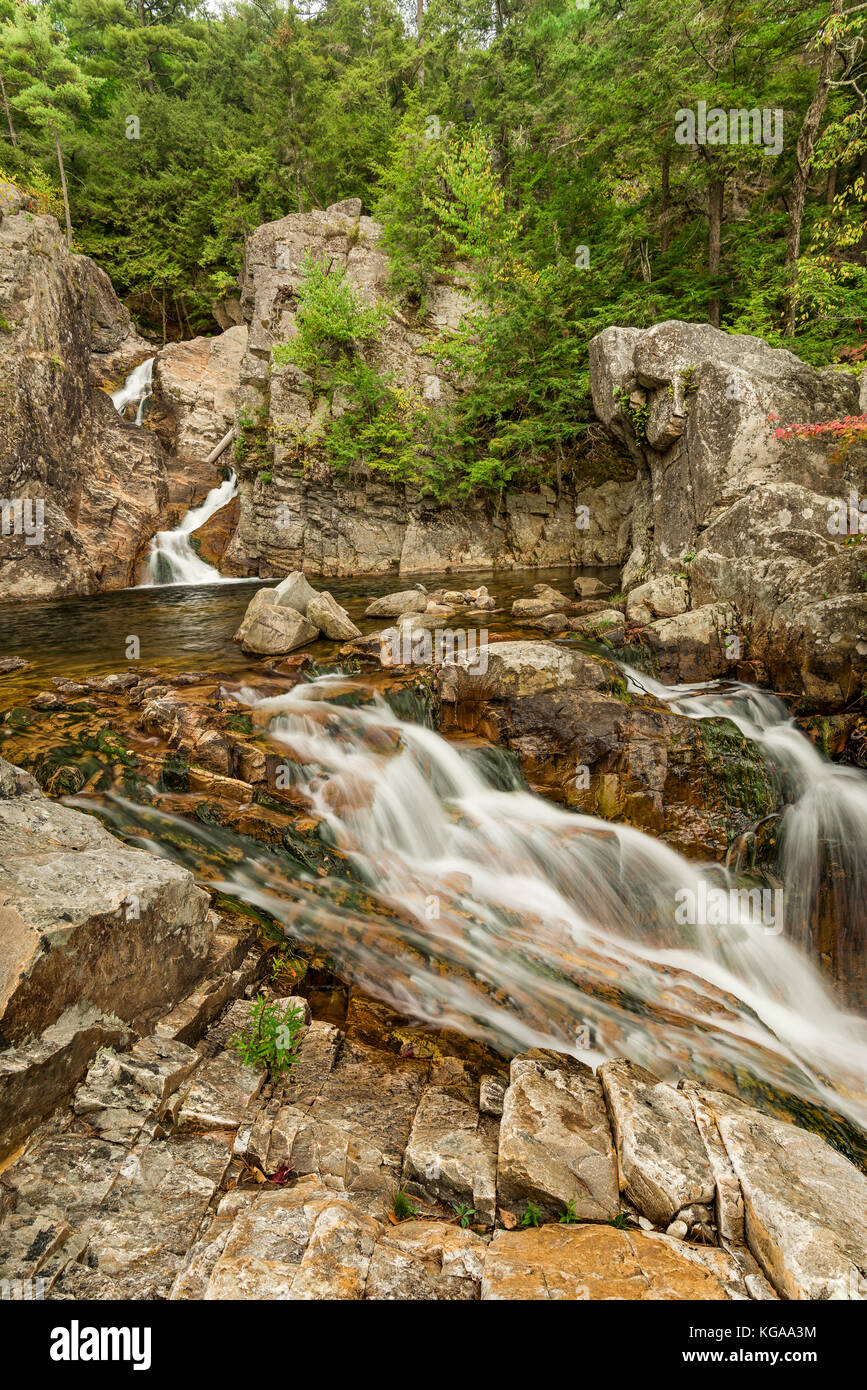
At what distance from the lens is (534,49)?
2233cm

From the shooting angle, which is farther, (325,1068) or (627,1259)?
(325,1068)

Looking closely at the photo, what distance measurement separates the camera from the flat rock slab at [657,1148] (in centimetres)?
263

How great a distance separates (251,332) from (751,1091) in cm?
2538

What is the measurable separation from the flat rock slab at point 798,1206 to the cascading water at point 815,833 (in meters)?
3.48

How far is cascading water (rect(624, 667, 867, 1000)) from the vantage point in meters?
5.91

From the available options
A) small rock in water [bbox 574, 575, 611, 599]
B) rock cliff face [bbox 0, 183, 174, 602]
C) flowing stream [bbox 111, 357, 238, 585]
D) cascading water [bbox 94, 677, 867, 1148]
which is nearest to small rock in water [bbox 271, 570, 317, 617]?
cascading water [bbox 94, 677, 867, 1148]

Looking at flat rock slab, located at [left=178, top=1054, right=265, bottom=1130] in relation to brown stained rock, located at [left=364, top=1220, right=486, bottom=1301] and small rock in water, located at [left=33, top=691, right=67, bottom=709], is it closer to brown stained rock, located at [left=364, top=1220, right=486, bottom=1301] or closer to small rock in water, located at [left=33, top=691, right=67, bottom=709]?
brown stained rock, located at [left=364, top=1220, right=486, bottom=1301]

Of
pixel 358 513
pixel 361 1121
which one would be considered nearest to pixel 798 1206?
pixel 361 1121

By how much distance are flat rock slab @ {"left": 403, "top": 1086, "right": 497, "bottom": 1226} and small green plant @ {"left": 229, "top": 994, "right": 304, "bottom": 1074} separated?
2.73 ft

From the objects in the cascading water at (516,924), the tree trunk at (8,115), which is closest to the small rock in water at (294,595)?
the cascading water at (516,924)

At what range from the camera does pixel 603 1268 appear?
7.57 feet

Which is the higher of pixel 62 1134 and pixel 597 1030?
pixel 62 1134

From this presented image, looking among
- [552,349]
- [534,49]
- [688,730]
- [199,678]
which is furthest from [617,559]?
[534,49]

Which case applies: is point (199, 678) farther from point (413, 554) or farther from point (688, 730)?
point (413, 554)
